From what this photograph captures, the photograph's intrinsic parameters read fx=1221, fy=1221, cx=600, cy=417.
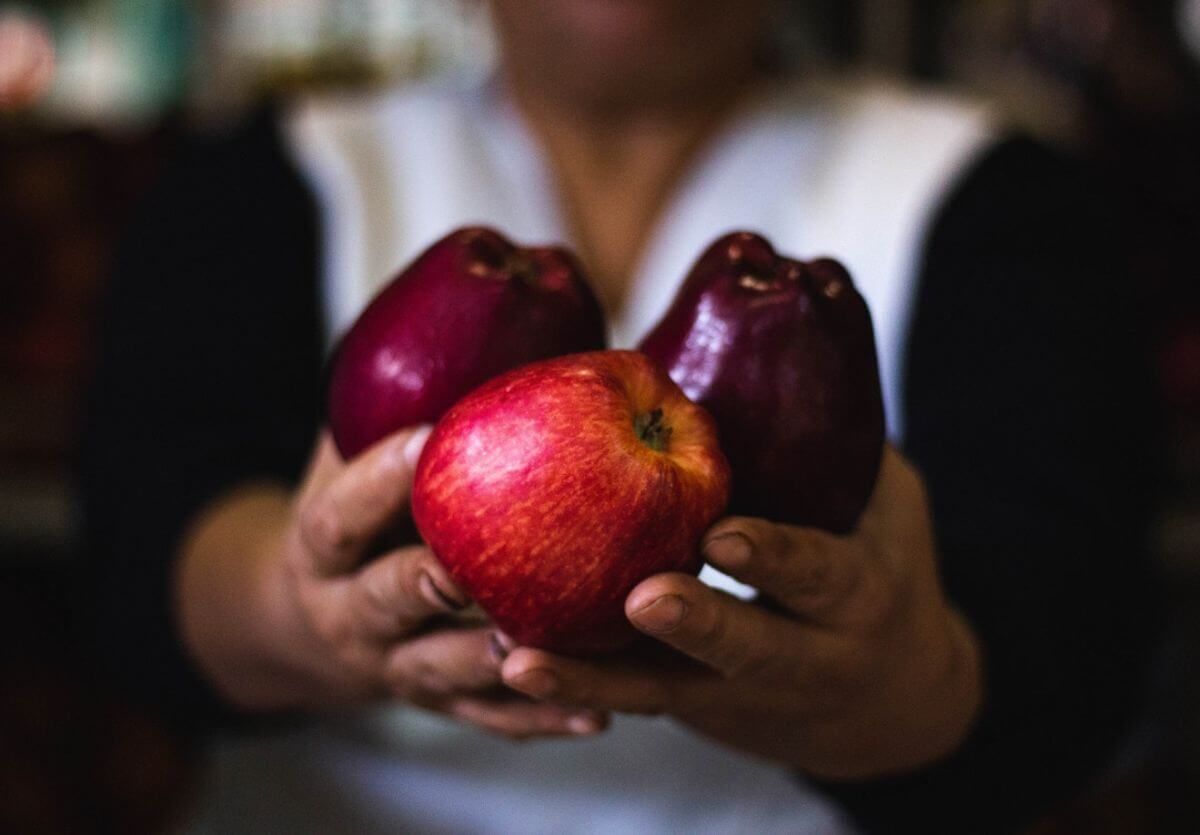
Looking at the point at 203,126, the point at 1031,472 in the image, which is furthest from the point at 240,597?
the point at 203,126

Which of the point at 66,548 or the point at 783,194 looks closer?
the point at 783,194

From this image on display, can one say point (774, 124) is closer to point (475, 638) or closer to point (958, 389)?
point (958, 389)

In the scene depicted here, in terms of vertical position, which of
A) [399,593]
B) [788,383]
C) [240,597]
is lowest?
[240,597]

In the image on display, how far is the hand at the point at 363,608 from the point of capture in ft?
1.61

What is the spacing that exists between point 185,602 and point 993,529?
0.54 m

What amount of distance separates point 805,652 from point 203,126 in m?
1.78

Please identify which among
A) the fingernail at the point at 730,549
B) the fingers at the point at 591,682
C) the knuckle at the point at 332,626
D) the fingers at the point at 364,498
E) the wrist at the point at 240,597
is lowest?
the wrist at the point at 240,597

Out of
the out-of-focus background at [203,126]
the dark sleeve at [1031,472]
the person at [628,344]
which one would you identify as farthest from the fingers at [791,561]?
the out-of-focus background at [203,126]

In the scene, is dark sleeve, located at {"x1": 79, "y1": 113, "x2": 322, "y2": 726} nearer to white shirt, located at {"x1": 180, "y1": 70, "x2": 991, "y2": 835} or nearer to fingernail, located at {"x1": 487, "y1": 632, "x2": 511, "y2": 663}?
white shirt, located at {"x1": 180, "y1": 70, "x2": 991, "y2": 835}

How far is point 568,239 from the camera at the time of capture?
1.04 meters

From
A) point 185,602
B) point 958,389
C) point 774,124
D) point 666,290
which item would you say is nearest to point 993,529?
point 958,389

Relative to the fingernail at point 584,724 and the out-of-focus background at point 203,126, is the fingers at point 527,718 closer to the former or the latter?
the fingernail at point 584,724

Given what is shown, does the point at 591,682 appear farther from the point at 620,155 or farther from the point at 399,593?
the point at 620,155

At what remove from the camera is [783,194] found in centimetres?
102
